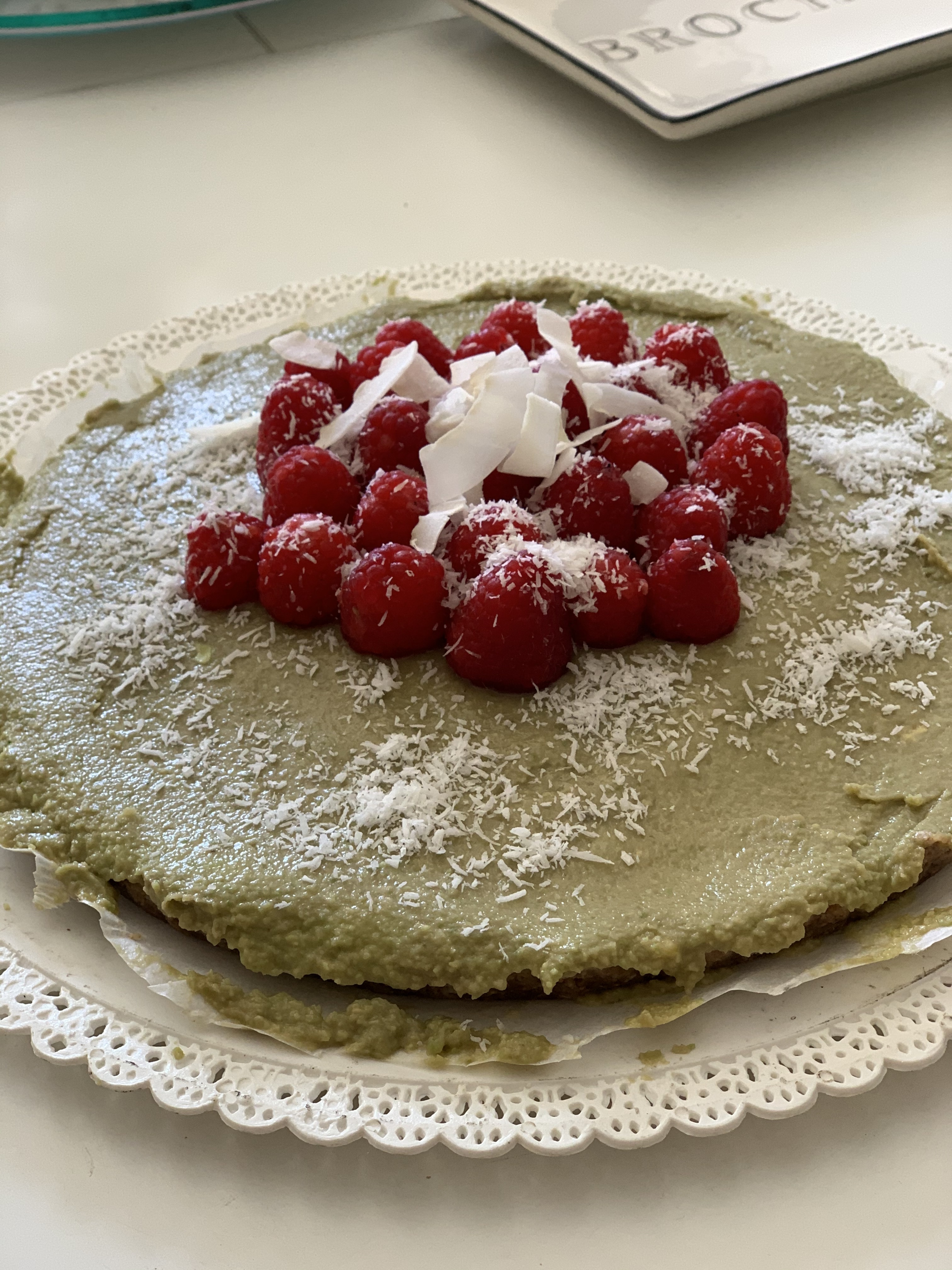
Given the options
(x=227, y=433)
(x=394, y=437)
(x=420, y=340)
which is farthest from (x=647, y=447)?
(x=227, y=433)

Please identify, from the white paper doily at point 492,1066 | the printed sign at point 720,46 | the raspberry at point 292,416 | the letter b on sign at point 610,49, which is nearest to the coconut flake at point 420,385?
the raspberry at point 292,416

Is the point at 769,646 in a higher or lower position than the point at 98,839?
higher

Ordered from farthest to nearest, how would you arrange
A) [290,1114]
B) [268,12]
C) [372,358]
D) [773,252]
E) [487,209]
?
[268,12], [487,209], [773,252], [372,358], [290,1114]

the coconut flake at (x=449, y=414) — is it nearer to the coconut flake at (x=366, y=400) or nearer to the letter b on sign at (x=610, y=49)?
the coconut flake at (x=366, y=400)

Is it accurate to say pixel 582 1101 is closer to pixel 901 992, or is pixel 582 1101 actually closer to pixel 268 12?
pixel 901 992

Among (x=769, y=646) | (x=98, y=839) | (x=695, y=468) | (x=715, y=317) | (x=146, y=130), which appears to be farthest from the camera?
(x=146, y=130)

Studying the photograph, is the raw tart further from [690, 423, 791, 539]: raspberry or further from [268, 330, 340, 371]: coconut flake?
[268, 330, 340, 371]: coconut flake

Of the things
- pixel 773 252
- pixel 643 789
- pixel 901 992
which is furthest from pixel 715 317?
pixel 901 992
